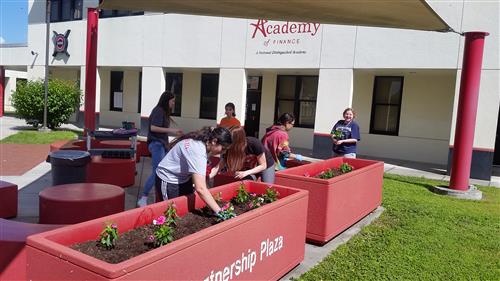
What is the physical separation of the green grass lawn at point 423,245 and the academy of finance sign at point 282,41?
22.5 feet

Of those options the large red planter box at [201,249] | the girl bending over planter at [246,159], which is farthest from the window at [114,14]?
the large red planter box at [201,249]

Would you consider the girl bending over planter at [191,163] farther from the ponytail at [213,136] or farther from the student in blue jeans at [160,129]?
the student in blue jeans at [160,129]

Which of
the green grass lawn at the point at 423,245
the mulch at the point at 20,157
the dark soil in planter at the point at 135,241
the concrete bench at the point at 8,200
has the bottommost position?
the mulch at the point at 20,157

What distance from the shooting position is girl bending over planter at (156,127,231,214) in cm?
372

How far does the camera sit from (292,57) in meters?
14.3

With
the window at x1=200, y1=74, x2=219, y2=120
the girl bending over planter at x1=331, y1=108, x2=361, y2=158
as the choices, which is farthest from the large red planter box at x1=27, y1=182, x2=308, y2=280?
the window at x1=200, y1=74, x2=219, y2=120

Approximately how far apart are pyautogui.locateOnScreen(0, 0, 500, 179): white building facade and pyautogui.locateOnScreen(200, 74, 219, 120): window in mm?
48

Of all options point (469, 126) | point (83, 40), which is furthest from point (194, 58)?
point (469, 126)

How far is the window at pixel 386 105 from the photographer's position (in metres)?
14.4

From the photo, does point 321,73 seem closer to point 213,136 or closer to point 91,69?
point 91,69

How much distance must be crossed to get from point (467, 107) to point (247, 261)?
24.6 ft

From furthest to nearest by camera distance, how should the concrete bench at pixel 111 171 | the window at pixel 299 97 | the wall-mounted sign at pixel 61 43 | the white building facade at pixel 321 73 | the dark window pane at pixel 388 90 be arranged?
the wall-mounted sign at pixel 61 43 < the window at pixel 299 97 < the dark window pane at pixel 388 90 < the white building facade at pixel 321 73 < the concrete bench at pixel 111 171

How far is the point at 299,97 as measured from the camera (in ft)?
53.0

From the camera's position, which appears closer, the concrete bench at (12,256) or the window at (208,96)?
the concrete bench at (12,256)
